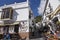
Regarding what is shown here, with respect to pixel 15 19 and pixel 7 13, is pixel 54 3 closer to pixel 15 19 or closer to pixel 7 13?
pixel 15 19

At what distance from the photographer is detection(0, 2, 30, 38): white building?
22755mm

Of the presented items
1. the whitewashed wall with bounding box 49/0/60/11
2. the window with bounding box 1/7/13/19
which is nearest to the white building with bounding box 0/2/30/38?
the window with bounding box 1/7/13/19

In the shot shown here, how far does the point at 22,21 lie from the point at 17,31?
181 centimetres

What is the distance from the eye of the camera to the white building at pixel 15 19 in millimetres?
22755

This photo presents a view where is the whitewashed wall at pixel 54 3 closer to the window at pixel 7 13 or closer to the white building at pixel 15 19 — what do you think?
the white building at pixel 15 19

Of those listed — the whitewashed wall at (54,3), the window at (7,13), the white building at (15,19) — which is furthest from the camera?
the whitewashed wall at (54,3)

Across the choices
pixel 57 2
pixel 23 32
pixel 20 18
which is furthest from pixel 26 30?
pixel 57 2

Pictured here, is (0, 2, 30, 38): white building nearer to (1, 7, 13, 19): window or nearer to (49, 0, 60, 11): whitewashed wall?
(1, 7, 13, 19): window

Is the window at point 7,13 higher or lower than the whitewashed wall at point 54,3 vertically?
lower

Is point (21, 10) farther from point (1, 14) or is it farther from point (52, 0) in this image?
point (52, 0)

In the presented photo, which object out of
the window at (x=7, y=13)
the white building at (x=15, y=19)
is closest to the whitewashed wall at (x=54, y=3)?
the white building at (x=15, y=19)

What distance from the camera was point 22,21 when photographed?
23125 mm

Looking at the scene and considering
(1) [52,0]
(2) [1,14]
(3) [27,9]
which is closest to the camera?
(3) [27,9]

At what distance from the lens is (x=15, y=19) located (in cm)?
2381
